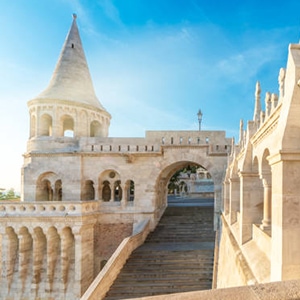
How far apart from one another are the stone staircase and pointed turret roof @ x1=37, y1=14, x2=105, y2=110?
33.8 ft

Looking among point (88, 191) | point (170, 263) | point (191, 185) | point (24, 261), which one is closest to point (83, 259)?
point (24, 261)

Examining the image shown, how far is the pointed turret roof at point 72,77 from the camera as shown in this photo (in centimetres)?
1619

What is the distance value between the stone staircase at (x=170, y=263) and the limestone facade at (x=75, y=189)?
1.69 m

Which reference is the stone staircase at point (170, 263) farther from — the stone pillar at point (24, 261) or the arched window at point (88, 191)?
the stone pillar at point (24, 261)

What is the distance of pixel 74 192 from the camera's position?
14.9 meters

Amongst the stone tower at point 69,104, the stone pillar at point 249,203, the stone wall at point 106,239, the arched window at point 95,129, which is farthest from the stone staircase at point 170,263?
the stone tower at point 69,104

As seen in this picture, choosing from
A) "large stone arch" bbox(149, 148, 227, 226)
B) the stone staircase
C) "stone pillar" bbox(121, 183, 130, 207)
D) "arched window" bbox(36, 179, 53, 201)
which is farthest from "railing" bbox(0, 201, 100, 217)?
"large stone arch" bbox(149, 148, 227, 226)

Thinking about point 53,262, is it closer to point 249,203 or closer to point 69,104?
point 69,104

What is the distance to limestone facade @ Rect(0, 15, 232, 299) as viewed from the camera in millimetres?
12914

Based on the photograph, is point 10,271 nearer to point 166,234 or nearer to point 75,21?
point 166,234

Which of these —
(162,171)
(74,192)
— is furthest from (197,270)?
(74,192)

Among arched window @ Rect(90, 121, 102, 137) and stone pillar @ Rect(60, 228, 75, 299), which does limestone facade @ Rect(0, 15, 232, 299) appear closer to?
stone pillar @ Rect(60, 228, 75, 299)

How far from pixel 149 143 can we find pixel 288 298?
1374cm

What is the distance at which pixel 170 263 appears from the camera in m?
10.8
